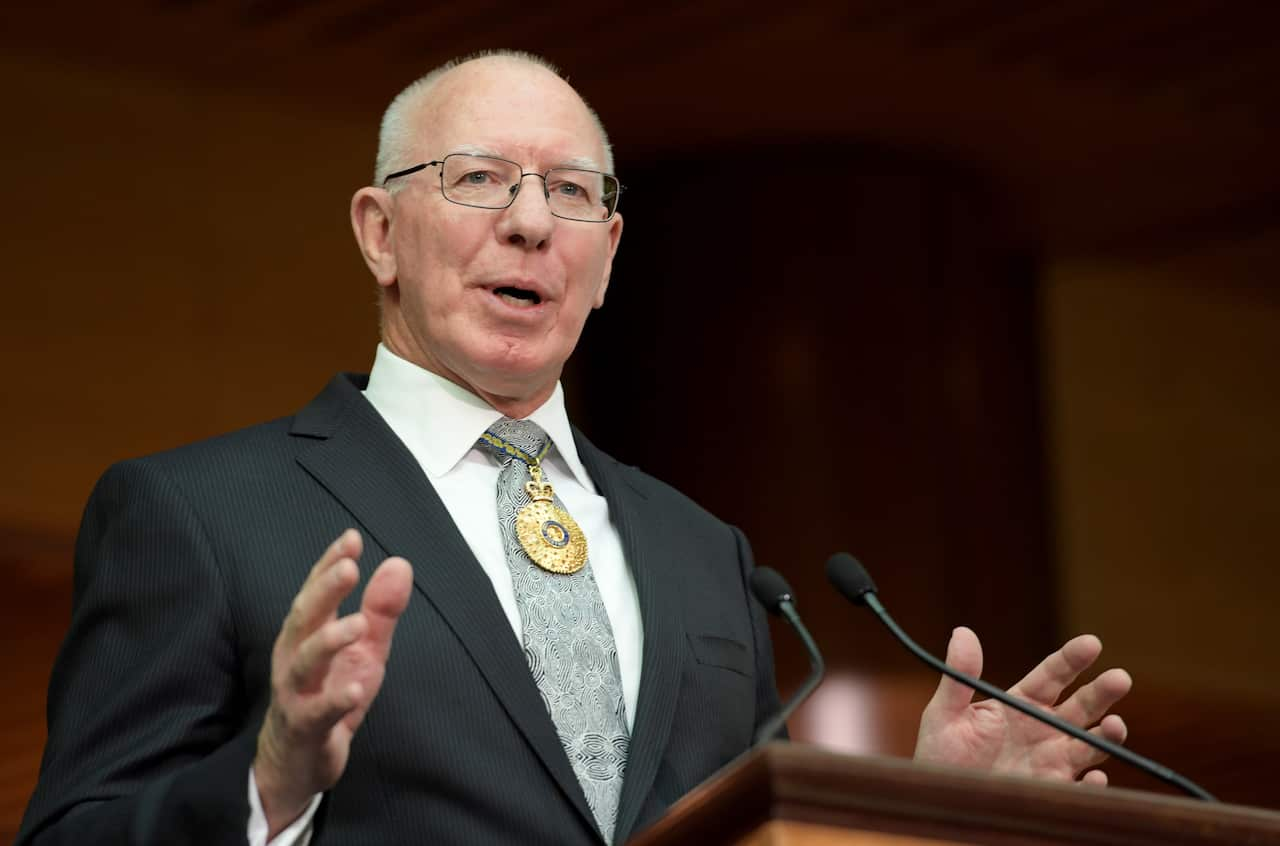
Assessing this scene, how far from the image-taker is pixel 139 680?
1.79 m

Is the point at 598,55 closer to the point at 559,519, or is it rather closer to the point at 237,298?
the point at 237,298

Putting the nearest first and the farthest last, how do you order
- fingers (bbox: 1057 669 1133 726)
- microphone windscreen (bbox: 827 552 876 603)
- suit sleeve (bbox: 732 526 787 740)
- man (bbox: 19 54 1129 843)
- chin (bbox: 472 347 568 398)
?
man (bbox: 19 54 1129 843) → microphone windscreen (bbox: 827 552 876 603) → fingers (bbox: 1057 669 1133 726) → chin (bbox: 472 347 568 398) → suit sleeve (bbox: 732 526 787 740)

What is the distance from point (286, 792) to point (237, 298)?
4510 millimetres

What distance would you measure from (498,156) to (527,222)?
0.11m

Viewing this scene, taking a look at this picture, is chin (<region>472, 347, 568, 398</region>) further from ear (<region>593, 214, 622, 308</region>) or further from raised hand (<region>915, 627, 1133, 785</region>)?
raised hand (<region>915, 627, 1133, 785</region>)

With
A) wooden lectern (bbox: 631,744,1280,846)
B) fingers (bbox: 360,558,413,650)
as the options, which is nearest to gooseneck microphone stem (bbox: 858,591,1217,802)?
wooden lectern (bbox: 631,744,1280,846)

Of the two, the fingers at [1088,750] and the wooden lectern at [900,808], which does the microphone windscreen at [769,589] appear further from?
the wooden lectern at [900,808]

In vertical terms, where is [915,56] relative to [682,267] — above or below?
above

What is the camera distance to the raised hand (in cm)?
200

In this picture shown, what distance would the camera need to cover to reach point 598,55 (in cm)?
545

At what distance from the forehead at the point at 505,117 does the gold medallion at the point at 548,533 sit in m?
0.42

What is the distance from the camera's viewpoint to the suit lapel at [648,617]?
6.34 feet

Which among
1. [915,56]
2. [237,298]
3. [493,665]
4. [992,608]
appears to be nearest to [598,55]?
[915,56]

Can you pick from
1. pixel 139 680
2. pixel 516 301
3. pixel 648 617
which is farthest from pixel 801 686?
pixel 516 301
